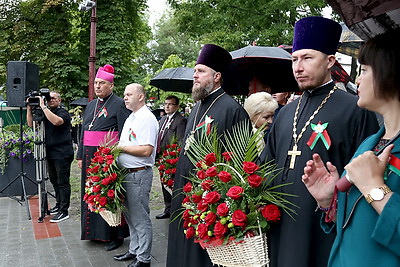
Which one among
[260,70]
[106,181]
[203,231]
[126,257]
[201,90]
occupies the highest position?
[260,70]

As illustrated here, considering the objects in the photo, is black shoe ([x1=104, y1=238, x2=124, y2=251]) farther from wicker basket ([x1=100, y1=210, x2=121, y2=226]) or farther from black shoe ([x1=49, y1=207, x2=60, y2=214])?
black shoe ([x1=49, y1=207, x2=60, y2=214])

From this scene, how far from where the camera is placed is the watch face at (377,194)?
1.40 meters

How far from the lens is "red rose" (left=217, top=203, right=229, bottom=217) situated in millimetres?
2207

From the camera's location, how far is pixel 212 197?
226cm

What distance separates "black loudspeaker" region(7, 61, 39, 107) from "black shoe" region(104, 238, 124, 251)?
334cm

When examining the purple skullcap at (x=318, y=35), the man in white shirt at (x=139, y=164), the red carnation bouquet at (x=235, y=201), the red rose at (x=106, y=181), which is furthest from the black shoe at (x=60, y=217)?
the purple skullcap at (x=318, y=35)

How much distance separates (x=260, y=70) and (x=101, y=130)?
2.35 metres

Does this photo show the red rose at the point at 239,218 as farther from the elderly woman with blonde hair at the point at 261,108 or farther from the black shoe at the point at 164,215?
the black shoe at the point at 164,215

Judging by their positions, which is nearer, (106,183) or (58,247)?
(106,183)

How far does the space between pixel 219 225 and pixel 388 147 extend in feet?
3.44

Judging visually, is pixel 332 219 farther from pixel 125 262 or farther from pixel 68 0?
pixel 68 0

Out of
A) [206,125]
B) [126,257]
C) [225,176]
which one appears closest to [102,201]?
[126,257]

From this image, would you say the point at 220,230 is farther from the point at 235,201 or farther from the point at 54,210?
the point at 54,210

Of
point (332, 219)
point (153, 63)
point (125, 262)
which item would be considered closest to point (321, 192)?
point (332, 219)
